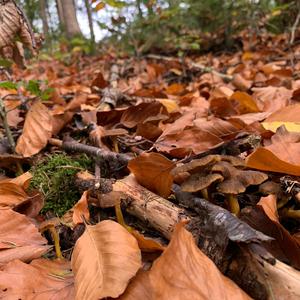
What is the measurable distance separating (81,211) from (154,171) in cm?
27

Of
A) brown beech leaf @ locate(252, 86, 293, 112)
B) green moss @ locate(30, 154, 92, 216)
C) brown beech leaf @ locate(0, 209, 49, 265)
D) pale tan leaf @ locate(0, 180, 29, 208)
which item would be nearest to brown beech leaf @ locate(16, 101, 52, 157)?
green moss @ locate(30, 154, 92, 216)

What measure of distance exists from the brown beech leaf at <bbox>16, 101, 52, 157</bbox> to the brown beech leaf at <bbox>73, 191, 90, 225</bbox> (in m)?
0.57

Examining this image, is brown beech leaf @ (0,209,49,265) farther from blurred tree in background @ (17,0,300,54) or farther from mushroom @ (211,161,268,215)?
blurred tree in background @ (17,0,300,54)

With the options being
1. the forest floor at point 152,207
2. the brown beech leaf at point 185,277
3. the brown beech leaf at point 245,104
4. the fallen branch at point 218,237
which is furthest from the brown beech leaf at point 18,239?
the brown beech leaf at point 245,104

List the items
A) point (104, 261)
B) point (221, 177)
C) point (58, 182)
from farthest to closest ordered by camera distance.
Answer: point (58, 182), point (221, 177), point (104, 261)

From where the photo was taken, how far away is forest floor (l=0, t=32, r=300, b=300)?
2.75 feet

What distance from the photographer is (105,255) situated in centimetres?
95

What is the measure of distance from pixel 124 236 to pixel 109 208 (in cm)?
33

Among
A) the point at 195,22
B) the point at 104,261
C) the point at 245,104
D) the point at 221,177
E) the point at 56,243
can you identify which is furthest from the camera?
the point at 195,22

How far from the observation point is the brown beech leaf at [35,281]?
3.13 feet

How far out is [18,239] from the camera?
1.19 m

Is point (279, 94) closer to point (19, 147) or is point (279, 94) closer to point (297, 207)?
point (297, 207)

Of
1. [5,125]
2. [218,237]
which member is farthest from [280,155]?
[5,125]

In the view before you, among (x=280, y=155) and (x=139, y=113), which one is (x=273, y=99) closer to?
(x=139, y=113)
